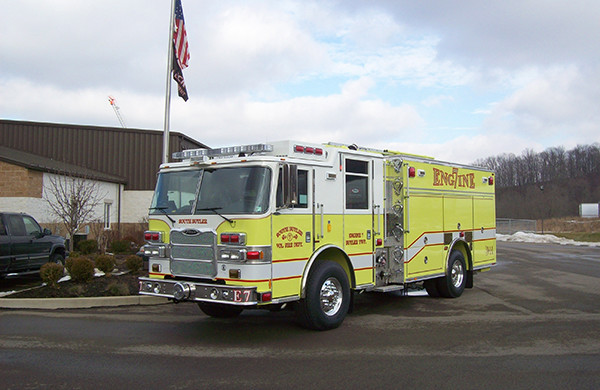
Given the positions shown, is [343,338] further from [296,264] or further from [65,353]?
[65,353]

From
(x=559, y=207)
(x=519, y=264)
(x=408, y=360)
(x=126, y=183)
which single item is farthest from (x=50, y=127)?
(x=559, y=207)

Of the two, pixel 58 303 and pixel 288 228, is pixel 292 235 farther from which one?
pixel 58 303

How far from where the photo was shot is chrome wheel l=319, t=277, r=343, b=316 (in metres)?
7.97

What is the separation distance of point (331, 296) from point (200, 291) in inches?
84.8

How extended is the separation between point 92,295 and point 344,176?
19.9ft

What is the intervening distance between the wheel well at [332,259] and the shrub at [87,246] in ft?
43.2

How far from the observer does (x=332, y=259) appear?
830 centimetres

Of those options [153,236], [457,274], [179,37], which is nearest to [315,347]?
[153,236]

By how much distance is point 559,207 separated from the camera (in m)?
82.0

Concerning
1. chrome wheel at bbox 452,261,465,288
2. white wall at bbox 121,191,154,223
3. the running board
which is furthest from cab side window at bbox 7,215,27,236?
white wall at bbox 121,191,154,223

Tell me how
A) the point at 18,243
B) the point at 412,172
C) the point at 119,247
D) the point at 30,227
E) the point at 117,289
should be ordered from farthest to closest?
the point at 119,247
the point at 30,227
the point at 18,243
the point at 117,289
the point at 412,172

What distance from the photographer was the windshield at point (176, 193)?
7805mm

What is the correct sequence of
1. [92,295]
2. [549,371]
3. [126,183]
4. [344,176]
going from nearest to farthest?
1. [549,371]
2. [344,176]
3. [92,295]
4. [126,183]

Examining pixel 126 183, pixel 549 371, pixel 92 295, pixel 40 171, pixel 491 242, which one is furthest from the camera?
pixel 126 183
